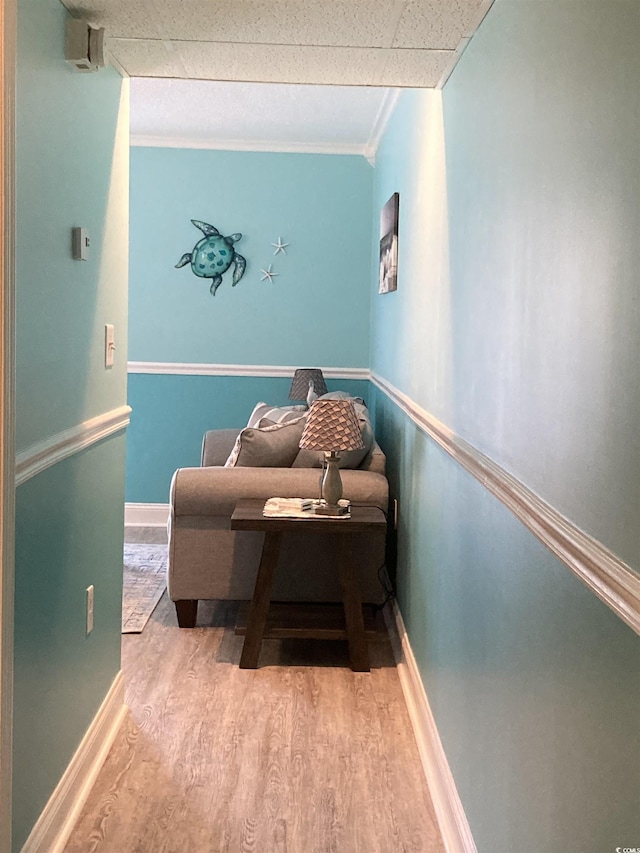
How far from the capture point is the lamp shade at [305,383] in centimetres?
506

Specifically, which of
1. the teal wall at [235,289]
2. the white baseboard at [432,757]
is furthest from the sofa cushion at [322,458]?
the teal wall at [235,289]

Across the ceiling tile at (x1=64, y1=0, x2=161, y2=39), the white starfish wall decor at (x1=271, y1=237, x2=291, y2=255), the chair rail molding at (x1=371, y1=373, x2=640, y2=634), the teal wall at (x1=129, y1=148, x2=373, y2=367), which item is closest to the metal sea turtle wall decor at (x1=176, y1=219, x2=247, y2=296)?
the teal wall at (x1=129, y1=148, x2=373, y2=367)

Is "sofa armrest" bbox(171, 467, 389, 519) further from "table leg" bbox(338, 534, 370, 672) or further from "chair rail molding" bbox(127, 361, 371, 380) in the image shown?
"chair rail molding" bbox(127, 361, 371, 380)

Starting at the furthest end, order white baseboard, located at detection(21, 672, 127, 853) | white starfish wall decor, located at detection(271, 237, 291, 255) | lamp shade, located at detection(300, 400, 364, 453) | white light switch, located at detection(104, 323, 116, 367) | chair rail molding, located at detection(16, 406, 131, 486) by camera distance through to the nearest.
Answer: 1. white starfish wall decor, located at detection(271, 237, 291, 255)
2. lamp shade, located at detection(300, 400, 364, 453)
3. white light switch, located at detection(104, 323, 116, 367)
4. white baseboard, located at detection(21, 672, 127, 853)
5. chair rail molding, located at detection(16, 406, 131, 486)

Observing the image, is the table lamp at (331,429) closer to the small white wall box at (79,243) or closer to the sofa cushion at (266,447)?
the sofa cushion at (266,447)

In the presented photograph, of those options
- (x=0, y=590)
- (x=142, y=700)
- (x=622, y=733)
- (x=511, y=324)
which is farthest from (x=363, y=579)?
(x=622, y=733)

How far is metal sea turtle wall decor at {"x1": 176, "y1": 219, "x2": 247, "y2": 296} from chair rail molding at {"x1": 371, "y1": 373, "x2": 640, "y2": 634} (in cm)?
367

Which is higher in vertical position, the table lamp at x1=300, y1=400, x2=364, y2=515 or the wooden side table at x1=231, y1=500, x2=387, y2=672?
the table lamp at x1=300, y1=400, x2=364, y2=515

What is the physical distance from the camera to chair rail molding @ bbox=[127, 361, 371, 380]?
5.55 meters

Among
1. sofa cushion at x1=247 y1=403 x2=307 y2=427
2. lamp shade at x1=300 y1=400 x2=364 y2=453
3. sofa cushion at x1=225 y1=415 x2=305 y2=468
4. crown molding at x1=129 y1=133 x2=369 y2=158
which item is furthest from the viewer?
crown molding at x1=129 y1=133 x2=369 y2=158

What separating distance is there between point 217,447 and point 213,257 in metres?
1.34

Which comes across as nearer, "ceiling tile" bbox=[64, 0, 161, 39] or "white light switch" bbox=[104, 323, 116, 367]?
"ceiling tile" bbox=[64, 0, 161, 39]

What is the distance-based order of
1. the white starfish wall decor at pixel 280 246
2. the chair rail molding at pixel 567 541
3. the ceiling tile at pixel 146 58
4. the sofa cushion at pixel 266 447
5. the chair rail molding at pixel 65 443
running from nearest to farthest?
1. the chair rail molding at pixel 567 541
2. the chair rail molding at pixel 65 443
3. the ceiling tile at pixel 146 58
4. the sofa cushion at pixel 266 447
5. the white starfish wall decor at pixel 280 246

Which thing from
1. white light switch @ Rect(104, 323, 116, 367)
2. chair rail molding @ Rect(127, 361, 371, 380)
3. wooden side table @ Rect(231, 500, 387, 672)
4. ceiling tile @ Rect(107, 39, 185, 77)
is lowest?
wooden side table @ Rect(231, 500, 387, 672)
